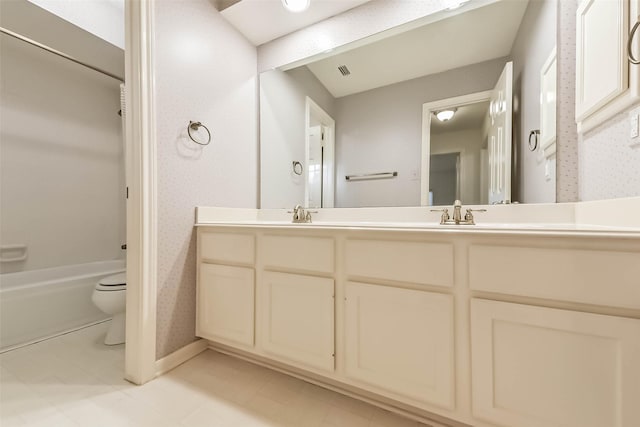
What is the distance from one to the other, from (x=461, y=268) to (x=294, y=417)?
34.8 inches

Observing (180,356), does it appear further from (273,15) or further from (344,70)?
(273,15)

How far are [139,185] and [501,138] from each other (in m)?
1.81

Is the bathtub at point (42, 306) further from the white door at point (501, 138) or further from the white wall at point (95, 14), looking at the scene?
the white door at point (501, 138)

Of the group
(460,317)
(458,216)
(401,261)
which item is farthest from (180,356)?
(458,216)

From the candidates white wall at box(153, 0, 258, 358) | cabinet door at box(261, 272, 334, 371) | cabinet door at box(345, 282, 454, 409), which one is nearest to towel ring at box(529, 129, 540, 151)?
cabinet door at box(345, 282, 454, 409)

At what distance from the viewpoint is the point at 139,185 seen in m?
1.21

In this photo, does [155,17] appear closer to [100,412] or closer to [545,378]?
[100,412]

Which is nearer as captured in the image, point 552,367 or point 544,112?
point 552,367

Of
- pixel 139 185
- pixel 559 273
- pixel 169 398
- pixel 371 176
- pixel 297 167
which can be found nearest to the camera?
pixel 559 273

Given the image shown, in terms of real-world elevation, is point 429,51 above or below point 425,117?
above

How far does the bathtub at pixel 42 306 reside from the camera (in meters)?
1.55

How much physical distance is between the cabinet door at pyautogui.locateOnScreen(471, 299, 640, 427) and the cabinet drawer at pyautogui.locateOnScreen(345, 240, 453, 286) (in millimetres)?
149

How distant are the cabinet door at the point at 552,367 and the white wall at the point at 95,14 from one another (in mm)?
3042

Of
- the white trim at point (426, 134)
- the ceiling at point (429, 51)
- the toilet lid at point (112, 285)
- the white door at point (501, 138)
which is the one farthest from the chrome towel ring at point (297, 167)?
the toilet lid at point (112, 285)
